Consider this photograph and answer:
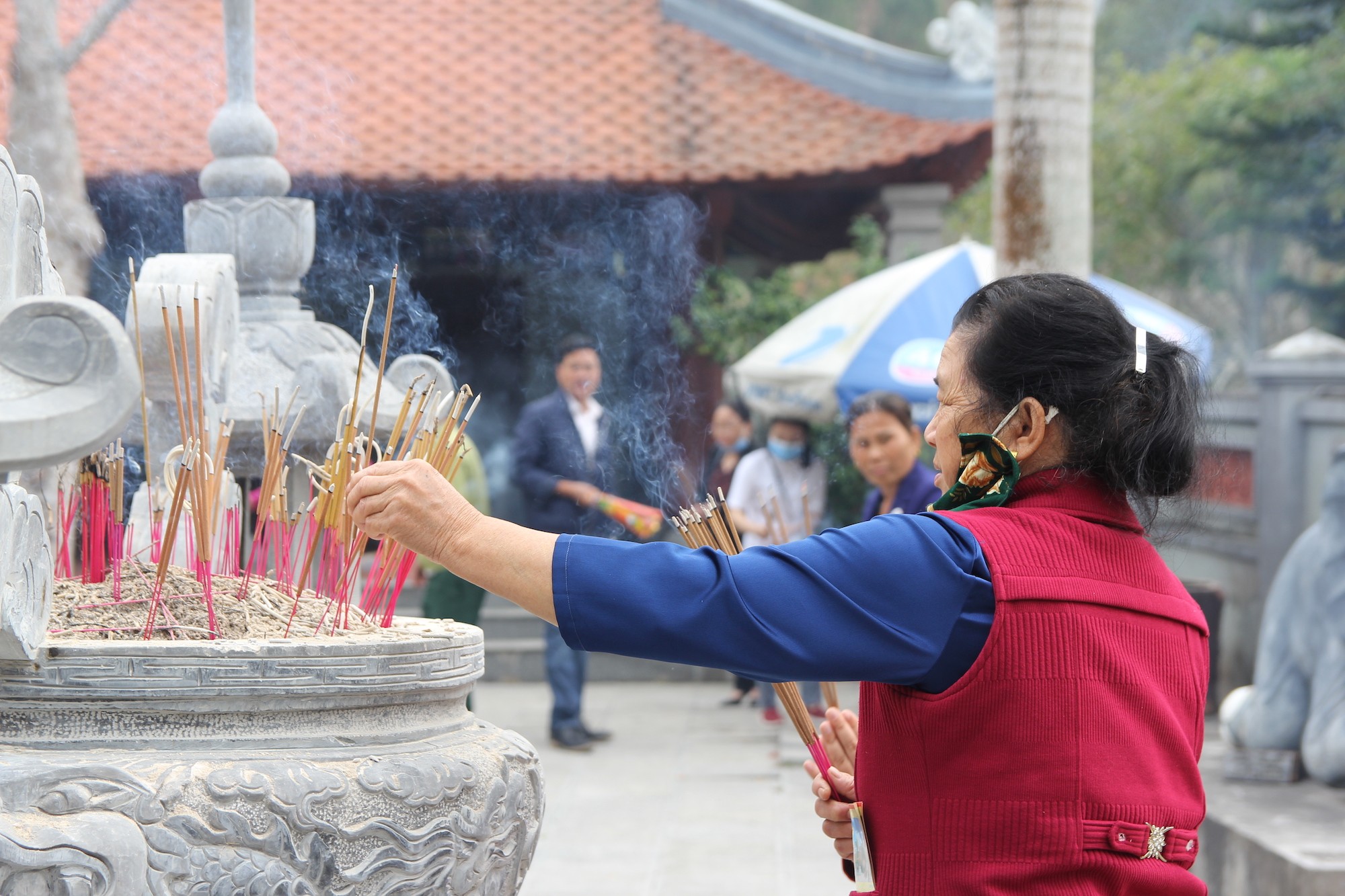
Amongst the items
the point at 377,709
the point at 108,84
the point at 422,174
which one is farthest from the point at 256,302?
the point at 108,84

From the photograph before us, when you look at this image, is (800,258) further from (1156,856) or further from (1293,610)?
(1156,856)

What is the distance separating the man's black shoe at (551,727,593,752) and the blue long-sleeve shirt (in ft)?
14.3

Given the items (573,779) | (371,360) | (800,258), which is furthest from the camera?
(800,258)

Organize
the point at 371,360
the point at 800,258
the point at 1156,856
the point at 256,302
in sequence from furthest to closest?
the point at 800,258, the point at 371,360, the point at 256,302, the point at 1156,856

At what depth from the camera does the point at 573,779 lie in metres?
5.16

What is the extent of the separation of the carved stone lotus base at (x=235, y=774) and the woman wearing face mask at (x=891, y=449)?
2.33 meters

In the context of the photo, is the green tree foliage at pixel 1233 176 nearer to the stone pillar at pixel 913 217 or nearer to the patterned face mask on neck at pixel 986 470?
the stone pillar at pixel 913 217

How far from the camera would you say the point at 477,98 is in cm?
743

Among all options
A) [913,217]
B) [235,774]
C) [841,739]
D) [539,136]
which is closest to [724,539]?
[841,739]

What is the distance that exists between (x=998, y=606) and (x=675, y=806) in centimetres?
365

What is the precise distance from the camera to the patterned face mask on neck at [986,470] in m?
1.44

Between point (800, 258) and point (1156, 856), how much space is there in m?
7.74

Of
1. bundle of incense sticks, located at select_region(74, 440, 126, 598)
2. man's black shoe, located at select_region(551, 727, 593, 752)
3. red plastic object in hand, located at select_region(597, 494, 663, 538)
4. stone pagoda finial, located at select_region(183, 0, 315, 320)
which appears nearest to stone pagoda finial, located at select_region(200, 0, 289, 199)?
stone pagoda finial, located at select_region(183, 0, 315, 320)

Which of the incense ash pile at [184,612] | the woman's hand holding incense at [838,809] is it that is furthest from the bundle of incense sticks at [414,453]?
the woman's hand holding incense at [838,809]
